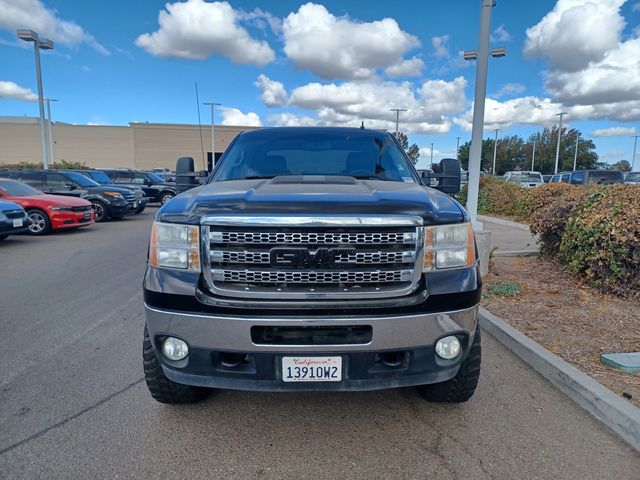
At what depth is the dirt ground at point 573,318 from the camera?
137 inches

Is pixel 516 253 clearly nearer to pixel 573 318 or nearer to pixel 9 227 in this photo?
pixel 573 318

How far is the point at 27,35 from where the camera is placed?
1939 centimetres

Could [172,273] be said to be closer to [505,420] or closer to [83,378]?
[83,378]

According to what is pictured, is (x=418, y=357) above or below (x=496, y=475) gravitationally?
above

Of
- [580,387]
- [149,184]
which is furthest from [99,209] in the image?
[580,387]

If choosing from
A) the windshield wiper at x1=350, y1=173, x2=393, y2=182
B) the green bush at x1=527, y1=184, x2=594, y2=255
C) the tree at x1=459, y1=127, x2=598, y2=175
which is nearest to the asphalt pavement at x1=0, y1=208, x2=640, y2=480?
the windshield wiper at x1=350, y1=173, x2=393, y2=182

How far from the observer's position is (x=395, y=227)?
2410mm

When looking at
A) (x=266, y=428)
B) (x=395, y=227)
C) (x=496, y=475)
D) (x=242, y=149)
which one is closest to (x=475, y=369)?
(x=496, y=475)

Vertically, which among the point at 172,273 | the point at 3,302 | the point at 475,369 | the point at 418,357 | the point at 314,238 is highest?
the point at 314,238

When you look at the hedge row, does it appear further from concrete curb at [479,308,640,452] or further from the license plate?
the license plate

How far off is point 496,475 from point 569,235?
459cm

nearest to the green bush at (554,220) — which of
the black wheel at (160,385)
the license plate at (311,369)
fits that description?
the license plate at (311,369)

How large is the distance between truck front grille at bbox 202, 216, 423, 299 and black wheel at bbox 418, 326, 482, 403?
2.58 ft

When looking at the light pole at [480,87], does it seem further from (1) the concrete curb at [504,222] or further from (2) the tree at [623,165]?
(2) the tree at [623,165]
